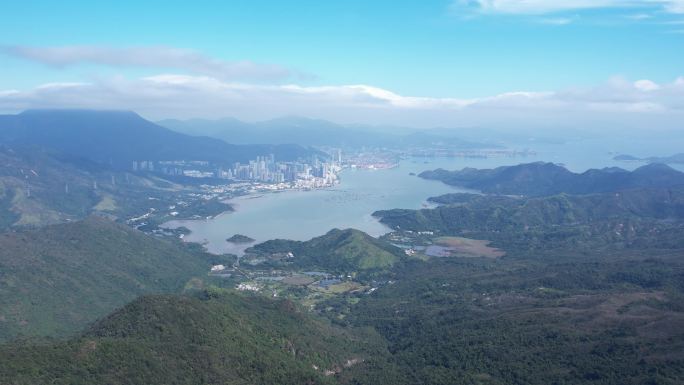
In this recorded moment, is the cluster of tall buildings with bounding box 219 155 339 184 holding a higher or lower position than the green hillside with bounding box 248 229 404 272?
higher

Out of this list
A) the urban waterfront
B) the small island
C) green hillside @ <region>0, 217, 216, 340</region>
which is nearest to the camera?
green hillside @ <region>0, 217, 216, 340</region>

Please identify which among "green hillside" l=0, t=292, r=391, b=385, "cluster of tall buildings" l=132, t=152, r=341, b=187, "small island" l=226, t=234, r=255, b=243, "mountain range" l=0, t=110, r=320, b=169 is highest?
"mountain range" l=0, t=110, r=320, b=169

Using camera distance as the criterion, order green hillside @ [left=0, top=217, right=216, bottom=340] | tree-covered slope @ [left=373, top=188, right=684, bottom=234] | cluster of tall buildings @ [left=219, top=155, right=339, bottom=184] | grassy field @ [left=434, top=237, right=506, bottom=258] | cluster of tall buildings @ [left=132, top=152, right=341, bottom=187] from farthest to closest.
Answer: cluster of tall buildings @ [left=219, top=155, right=339, bottom=184] < cluster of tall buildings @ [left=132, top=152, right=341, bottom=187] < tree-covered slope @ [left=373, top=188, right=684, bottom=234] < grassy field @ [left=434, top=237, right=506, bottom=258] < green hillside @ [left=0, top=217, right=216, bottom=340]

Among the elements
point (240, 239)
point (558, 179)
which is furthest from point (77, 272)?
point (558, 179)

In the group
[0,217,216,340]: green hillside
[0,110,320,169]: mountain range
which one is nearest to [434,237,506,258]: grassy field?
[0,217,216,340]: green hillside

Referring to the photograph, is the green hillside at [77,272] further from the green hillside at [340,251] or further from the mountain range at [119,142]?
the mountain range at [119,142]

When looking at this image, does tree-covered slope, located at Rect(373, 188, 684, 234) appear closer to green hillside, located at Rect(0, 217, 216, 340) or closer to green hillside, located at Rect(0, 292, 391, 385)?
green hillside, located at Rect(0, 217, 216, 340)

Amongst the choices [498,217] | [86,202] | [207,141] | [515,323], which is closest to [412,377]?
[515,323]

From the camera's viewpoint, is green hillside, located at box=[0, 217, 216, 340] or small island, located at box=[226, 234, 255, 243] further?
small island, located at box=[226, 234, 255, 243]

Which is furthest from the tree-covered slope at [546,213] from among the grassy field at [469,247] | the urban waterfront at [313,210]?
the grassy field at [469,247]
